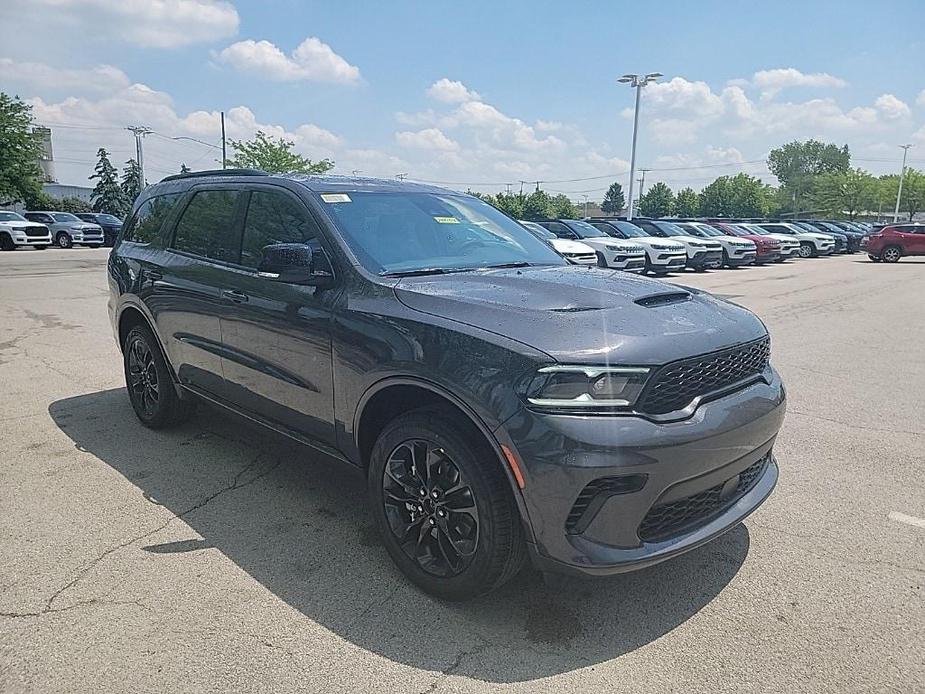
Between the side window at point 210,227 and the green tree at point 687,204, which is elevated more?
the green tree at point 687,204

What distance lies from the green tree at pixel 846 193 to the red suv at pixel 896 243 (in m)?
64.6

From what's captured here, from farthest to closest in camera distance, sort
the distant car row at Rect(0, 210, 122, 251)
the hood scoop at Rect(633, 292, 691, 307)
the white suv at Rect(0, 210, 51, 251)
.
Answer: the distant car row at Rect(0, 210, 122, 251) → the white suv at Rect(0, 210, 51, 251) → the hood scoop at Rect(633, 292, 691, 307)

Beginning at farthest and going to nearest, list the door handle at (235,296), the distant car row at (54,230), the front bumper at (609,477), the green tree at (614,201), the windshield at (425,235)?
the green tree at (614,201), the distant car row at (54,230), the door handle at (235,296), the windshield at (425,235), the front bumper at (609,477)

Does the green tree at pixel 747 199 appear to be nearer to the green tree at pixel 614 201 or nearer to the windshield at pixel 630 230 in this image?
the green tree at pixel 614 201

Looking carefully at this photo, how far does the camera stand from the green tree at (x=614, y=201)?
391 feet

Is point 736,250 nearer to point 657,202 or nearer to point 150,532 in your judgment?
point 150,532

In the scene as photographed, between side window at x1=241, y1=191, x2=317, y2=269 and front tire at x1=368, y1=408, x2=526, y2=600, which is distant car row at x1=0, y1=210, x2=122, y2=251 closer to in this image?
side window at x1=241, y1=191, x2=317, y2=269

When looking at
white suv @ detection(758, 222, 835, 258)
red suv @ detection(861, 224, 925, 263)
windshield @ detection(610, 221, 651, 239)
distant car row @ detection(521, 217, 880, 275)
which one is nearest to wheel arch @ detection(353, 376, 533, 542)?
distant car row @ detection(521, 217, 880, 275)

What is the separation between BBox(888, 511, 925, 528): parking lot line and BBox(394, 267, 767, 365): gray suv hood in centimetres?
155

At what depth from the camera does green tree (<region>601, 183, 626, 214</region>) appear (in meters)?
119

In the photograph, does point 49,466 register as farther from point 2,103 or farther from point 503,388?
point 2,103

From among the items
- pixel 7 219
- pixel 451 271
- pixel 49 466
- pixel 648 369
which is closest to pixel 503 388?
pixel 648 369

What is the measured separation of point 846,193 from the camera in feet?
277

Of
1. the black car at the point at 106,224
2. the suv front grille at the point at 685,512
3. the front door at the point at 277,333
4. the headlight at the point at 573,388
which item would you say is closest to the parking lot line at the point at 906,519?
the suv front grille at the point at 685,512
